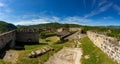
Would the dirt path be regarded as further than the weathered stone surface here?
No

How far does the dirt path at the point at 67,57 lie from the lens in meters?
25.6

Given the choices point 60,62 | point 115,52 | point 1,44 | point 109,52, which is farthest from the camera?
point 1,44

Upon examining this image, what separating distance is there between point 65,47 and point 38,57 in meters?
6.98

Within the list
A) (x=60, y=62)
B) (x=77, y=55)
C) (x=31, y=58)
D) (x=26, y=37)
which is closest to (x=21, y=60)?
(x=31, y=58)

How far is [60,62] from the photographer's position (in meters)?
25.6

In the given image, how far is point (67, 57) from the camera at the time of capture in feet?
89.4

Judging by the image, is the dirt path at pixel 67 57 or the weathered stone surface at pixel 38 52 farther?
the weathered stone surface at pixel 38 52

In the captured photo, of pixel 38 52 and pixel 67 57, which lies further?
pixel 38 52

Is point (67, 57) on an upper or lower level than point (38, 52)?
lower

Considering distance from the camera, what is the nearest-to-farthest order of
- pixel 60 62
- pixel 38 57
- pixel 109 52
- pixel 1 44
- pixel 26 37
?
pixel 109 52 → pixel 60 62 → pixel 38 57 → pixel 1 44 → pixel 26 37

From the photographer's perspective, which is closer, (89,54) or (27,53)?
(89,54)

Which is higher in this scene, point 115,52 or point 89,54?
point 115,52

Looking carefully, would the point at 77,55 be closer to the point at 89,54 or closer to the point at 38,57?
Answer: the point at 89,54

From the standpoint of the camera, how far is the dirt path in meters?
25.6
